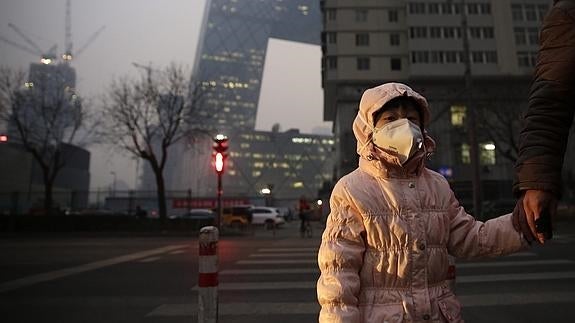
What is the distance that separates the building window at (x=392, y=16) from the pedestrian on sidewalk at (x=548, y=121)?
5558cm

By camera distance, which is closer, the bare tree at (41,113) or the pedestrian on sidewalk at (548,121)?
the pedestrian on sidewalk at (548,121)

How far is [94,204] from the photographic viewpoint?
33.2 m

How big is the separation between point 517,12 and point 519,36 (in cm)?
337

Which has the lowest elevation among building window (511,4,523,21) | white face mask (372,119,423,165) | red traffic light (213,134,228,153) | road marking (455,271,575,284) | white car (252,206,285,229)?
road marking (455,271,575,284)

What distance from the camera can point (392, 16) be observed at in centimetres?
5262

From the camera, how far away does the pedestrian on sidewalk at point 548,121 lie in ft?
5.27

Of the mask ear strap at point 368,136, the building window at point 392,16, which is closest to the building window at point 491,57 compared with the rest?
the building window at point 392,16

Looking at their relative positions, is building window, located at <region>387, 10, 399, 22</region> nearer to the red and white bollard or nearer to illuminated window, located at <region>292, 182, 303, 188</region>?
illuminated window, located at <region>292, 182, 303, 188</region>

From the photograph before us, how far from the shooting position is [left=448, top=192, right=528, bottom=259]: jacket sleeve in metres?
1.78

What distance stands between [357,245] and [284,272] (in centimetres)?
637

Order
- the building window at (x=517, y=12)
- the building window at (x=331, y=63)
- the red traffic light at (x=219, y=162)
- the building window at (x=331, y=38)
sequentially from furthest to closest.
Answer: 1. the building window at (x=331, y=38)
2. the building window at (x=331, y=63)
3. the building window at (x=517, y=12)
4. the red traffic light at (x=219, y=162)

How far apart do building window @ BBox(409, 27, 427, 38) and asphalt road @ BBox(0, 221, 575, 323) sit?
43.9m

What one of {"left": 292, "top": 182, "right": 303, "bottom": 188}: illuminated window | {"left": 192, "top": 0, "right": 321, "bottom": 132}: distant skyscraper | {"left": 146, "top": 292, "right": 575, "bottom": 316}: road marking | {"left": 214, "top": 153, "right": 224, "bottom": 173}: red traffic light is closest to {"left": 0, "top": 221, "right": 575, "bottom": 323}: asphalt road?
{"left": 146, "top": 292, "right": 575, "bottom": 316}: road marking

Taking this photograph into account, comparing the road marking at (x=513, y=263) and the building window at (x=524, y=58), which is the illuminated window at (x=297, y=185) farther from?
the road marking at (x=513, y=263)
